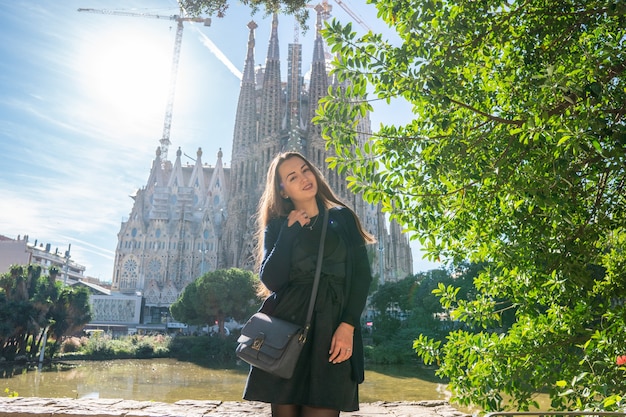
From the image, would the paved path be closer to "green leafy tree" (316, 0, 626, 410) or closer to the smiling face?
"green leafy tree" (316, 0, 626, 410)

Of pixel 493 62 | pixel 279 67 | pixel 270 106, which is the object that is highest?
pixel 279 67

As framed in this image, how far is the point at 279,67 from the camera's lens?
166ft

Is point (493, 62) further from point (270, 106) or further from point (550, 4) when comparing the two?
point (270, 106)

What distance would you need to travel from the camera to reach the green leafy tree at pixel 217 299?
94.9 ft

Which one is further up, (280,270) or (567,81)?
(567,81)

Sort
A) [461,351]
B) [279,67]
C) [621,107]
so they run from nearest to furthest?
[621,107]
[461,351]
[279,67]

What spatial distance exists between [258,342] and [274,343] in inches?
2.9

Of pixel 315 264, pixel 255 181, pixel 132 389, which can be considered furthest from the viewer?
pixel 255 181

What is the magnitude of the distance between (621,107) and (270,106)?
48.6 meters

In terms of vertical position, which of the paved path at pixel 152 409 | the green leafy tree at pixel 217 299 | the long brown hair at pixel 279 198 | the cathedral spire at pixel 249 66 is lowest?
the paved path at pixel 152 409

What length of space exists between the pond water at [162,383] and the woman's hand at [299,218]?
1294cm

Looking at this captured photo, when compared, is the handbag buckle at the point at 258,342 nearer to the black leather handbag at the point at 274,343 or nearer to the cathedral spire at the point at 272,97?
the black leather handbag at the point at 274,343

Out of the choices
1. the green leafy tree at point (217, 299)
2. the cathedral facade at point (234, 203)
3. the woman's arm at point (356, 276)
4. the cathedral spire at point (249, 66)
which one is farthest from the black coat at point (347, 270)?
the cathedral spire at point (249, 66)

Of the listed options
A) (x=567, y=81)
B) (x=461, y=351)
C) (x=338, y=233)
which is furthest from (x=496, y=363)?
(x=567, y=81)
